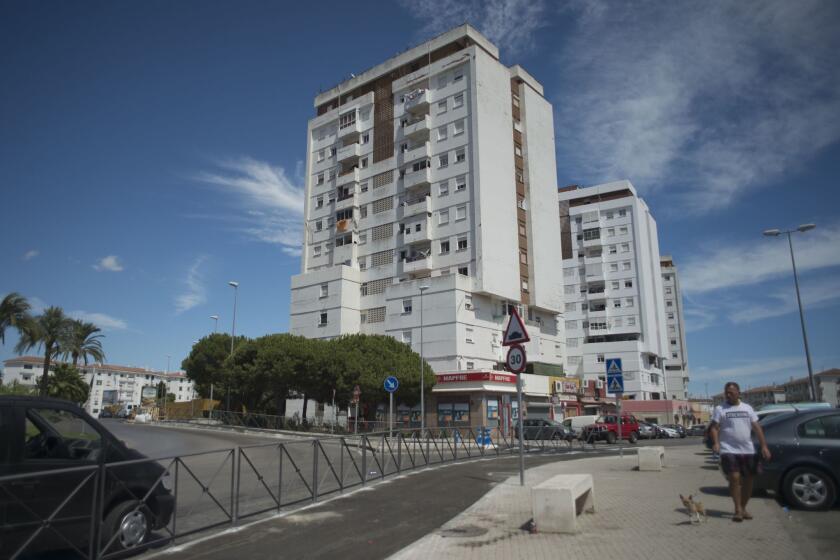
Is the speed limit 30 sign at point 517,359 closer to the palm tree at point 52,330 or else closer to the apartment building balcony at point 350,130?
the palm tree at point 52,330

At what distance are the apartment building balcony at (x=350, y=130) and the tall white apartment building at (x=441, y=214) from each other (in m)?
0.17

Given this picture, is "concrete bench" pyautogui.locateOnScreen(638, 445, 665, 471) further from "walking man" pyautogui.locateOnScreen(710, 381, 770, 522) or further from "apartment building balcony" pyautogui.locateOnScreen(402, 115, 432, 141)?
"apartment building balcony" pyautogui.locateOnScreen(402, 115, 432, 141)

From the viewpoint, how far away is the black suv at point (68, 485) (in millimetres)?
→ 5539

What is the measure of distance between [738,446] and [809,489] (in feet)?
5.82

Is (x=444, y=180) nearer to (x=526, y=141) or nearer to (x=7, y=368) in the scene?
(x=526, y=141)

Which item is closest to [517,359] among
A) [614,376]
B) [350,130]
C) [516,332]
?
[516,332]

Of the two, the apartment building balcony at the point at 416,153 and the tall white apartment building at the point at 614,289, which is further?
the tall white apartment building at the point at 614,289

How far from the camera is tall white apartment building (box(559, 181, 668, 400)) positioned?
74875 millimetres

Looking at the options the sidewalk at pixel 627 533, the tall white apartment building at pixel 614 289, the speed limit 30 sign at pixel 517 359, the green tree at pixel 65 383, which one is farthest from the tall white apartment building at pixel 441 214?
the sidewalk at pixel 627 533

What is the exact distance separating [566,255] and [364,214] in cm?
3753

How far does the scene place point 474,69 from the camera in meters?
52.7

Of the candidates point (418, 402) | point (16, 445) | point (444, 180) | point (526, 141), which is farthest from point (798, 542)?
point (526, 141)

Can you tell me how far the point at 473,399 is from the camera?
145ft

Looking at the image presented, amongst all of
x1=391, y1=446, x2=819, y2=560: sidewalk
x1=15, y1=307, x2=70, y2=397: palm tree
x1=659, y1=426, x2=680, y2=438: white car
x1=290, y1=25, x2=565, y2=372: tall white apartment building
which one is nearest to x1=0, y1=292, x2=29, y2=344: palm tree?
x1=15, y1=307, x2=70, y2=397: palm tree
